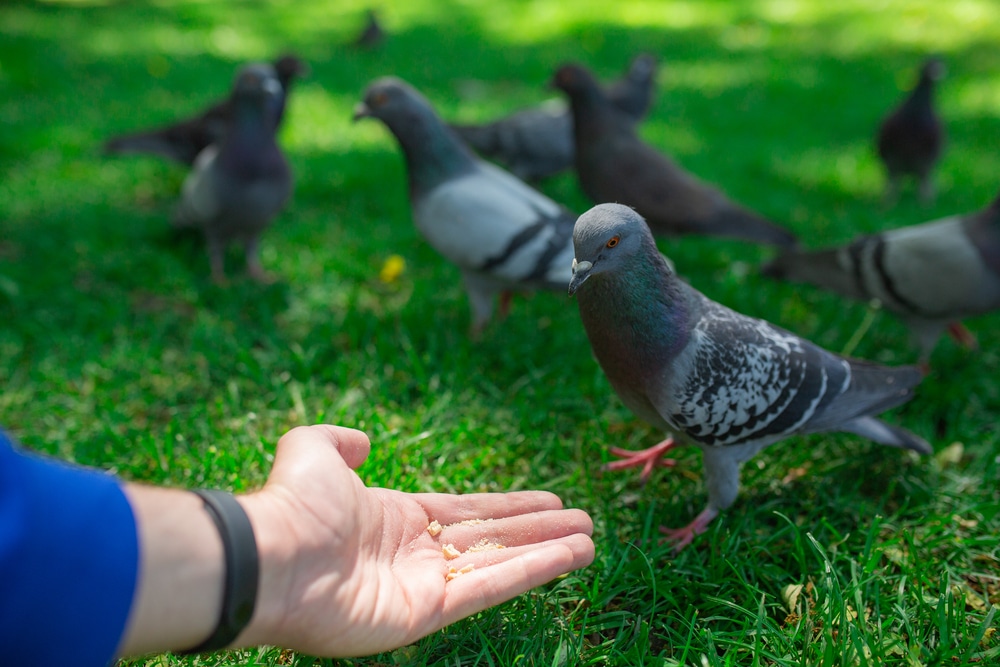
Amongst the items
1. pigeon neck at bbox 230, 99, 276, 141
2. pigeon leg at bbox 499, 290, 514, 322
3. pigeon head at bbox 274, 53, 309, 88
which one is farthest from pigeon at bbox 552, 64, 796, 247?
pigeon head at bbox 274, 53, 309, 88

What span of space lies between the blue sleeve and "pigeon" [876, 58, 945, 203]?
640 centimetres

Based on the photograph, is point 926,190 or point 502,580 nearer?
→ point 502,580

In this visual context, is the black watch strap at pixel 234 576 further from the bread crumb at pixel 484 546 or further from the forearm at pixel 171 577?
the bread crumb at pixel 484 546

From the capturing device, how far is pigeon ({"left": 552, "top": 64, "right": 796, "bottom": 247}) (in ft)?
14.9

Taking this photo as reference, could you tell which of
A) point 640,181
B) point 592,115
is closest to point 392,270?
point 640,181

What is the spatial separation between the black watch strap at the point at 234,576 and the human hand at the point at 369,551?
0.04 meters

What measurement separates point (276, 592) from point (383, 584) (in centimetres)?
31

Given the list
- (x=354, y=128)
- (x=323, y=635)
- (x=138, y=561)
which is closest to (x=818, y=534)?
(x=323, y=635)

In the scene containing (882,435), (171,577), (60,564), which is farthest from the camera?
(882,435)

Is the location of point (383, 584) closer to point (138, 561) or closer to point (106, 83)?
point (138, 561)

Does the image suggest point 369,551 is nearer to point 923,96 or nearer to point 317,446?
point 317,446

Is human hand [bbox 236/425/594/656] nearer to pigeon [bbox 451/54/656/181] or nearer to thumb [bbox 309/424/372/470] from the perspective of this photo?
thumb [bbox 309/424/372/470]

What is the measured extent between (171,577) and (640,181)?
4.10 meters

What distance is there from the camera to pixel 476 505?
221 centimetres
